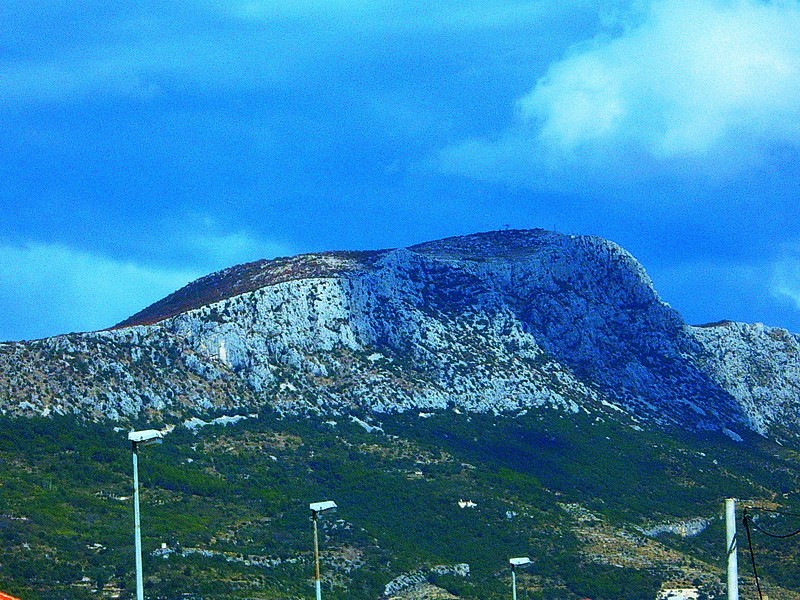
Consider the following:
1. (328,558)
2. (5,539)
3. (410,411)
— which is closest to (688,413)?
(410,411)

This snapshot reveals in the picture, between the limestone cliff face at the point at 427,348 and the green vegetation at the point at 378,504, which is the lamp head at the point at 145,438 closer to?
the green vegetation at the point at 378,504

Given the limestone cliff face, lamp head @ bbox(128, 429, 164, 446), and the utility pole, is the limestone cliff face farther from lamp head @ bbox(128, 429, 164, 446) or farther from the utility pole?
the utility pole

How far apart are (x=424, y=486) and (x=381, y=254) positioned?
5087cm

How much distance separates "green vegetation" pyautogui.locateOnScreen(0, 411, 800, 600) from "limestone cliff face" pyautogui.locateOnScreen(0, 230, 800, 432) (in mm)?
3977

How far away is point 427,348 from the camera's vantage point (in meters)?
164

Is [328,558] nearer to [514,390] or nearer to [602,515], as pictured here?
[602,515]

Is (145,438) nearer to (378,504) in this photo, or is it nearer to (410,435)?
(378,504)

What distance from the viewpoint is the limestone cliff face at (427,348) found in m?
142

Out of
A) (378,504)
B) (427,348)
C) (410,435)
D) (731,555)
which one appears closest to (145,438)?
(731,555)

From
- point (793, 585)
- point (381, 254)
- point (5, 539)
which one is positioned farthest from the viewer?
point (381, 254)

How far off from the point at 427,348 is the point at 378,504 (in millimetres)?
32806

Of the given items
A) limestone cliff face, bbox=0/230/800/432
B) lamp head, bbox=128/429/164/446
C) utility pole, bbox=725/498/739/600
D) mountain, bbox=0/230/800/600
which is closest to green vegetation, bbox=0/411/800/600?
mountain, bbox=0/230/800/600

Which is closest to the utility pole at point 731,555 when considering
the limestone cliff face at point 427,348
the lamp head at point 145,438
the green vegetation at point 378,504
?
the lamp head at point 145,438

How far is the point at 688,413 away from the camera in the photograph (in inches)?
6727
